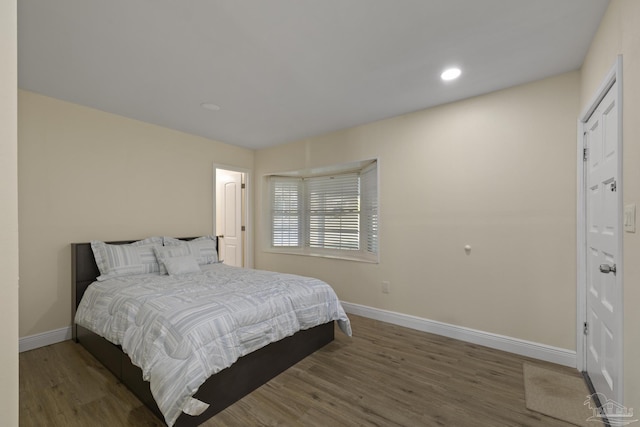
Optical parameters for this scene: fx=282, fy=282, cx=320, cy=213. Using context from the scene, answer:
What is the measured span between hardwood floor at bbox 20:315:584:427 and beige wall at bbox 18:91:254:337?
2.34 feet

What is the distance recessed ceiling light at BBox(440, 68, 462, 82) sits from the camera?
242 cm

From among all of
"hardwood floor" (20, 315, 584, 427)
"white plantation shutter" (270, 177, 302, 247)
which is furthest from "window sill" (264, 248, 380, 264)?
"hardwood floor" (20, 315, 584, 427)

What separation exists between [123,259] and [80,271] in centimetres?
42

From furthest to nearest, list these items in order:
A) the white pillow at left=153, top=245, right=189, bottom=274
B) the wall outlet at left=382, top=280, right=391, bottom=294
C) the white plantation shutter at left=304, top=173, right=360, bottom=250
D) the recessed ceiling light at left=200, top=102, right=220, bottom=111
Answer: the white plantation shutter at left=304, top=173, right=360, bottom=250, the wall outlet at left=382, top=280, right=391, bottom=294, the white pillow at left=153, top=245, right=189, bottom=274, the recessed ceiling light at left=200, top=102, right=220, bottom=111

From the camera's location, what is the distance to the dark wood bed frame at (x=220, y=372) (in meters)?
1.87

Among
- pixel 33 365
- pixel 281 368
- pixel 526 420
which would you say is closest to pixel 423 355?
pixel 526 420

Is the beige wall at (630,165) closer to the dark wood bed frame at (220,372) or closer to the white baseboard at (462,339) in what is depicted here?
the white baseboard at (462,339)

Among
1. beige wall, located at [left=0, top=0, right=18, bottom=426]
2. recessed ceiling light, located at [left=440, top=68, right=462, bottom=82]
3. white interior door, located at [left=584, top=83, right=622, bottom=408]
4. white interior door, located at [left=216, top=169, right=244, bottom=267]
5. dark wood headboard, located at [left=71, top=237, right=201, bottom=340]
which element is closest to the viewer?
beige wall, located at [left=0, top=0, right=18, bottom=426]

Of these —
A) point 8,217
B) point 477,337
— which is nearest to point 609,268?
point 477,337

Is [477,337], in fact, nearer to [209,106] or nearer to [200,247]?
[200,247]

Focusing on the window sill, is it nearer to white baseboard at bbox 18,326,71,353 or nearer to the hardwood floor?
the hardwood floor

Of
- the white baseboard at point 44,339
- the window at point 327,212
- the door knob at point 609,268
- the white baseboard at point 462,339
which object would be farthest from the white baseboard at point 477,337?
the white baseboard at point 44,339

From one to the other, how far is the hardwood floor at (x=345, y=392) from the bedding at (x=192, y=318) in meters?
0.33

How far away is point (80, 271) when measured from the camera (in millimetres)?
2980
